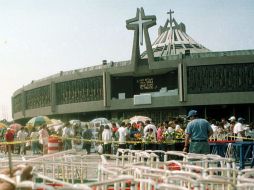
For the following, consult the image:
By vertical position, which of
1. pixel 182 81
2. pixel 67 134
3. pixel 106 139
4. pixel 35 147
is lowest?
pixel 35 147

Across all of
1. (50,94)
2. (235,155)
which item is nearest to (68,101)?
(50,94)

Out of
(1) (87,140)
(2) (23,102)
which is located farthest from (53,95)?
(1) (87,140)

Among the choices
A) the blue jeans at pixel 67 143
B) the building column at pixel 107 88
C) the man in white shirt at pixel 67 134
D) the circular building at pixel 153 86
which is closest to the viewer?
the man in white shirt at pixel 67 134

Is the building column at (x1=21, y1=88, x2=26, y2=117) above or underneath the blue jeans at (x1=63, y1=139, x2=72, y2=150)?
above

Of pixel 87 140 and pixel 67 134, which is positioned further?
pixel 67 134

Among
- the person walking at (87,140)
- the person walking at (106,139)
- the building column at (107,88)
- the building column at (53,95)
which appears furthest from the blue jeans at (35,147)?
the building column at (53,95)

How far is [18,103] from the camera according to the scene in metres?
88.1

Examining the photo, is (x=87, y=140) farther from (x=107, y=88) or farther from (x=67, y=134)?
(x=107, y=88)

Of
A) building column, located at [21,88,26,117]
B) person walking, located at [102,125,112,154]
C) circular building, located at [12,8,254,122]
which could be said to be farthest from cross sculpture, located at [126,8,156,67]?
person walking, located at [102,125,112,154]

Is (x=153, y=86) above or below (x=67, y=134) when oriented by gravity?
above

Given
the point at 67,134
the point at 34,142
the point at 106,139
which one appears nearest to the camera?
the point at 106,139

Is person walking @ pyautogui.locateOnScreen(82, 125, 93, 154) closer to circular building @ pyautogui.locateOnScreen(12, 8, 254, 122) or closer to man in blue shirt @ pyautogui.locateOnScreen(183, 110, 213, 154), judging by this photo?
man in blue shirt @ pyautogui.locateOnScreen(183, 110, 213, 154)

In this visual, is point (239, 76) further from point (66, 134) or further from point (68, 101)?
point (66, 134)

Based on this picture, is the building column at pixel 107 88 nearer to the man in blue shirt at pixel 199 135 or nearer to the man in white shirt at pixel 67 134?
the man in white shirt at pixel 67 134
